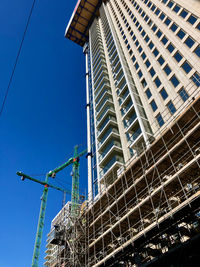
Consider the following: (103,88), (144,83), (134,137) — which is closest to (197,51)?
(144,83)

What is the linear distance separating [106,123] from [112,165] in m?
9.25

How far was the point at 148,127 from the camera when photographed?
27016 mm

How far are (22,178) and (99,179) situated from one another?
4541 centimetres

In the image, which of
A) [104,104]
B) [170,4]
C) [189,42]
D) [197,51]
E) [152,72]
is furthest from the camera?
[104,104]

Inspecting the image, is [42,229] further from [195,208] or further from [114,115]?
[195,208]

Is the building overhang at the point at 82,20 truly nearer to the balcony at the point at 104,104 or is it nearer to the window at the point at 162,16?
the window at the point at 162,16

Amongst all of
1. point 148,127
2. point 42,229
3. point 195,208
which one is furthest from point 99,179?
point 42,229

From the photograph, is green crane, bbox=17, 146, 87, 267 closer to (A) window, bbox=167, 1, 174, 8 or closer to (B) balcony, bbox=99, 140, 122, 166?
(B) balcony, bbox=99, 140, 122, 166

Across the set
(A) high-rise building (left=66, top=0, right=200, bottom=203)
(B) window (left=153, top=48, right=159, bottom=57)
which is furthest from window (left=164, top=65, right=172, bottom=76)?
(B) window (left=153, top=48, right=159, bottom=57)

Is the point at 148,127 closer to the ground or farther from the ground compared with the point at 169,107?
closer to the ground

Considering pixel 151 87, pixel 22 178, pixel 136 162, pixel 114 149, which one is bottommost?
pixel 22 178

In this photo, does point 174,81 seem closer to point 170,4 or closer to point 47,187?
point 170,4

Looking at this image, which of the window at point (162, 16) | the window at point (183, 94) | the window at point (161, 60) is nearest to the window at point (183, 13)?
the window at point (162, 16)

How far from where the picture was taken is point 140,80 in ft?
109
